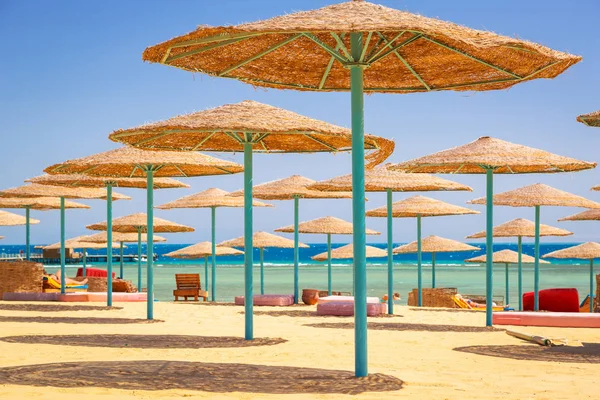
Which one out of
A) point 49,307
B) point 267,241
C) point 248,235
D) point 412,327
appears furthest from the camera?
point 267,241

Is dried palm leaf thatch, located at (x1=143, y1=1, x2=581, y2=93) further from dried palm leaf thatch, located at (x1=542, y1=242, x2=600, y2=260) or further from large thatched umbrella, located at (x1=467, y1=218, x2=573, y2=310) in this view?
dried palm leaf thatch, located at (x1=542, y1=242, x2=600, y2=260)

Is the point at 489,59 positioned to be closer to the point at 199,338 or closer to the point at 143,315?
the point at 199,338

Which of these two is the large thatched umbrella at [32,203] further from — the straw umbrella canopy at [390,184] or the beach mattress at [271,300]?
the straw umbrella canopy at [390,184]

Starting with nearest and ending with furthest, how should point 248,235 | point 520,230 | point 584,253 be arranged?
point 248,235, point 520,230, point 584,253

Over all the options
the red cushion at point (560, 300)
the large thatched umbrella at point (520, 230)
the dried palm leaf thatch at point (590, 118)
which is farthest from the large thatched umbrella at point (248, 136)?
the large thatched umbrella at point (520, 230)

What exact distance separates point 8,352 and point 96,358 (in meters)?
1.04

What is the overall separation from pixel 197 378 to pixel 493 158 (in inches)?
222

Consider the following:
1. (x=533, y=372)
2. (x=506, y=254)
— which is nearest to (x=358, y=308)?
(x=533, y=372)

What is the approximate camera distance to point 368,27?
6.01 meters

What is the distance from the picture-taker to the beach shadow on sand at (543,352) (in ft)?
27.6

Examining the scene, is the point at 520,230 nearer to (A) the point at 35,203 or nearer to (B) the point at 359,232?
(A) the point at 35,203

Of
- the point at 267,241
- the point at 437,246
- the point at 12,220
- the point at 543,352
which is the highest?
the point at 12,220

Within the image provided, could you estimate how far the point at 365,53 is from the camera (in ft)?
22.9

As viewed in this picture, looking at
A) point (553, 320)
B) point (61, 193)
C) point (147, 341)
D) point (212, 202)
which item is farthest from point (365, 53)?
point (212, 202)
